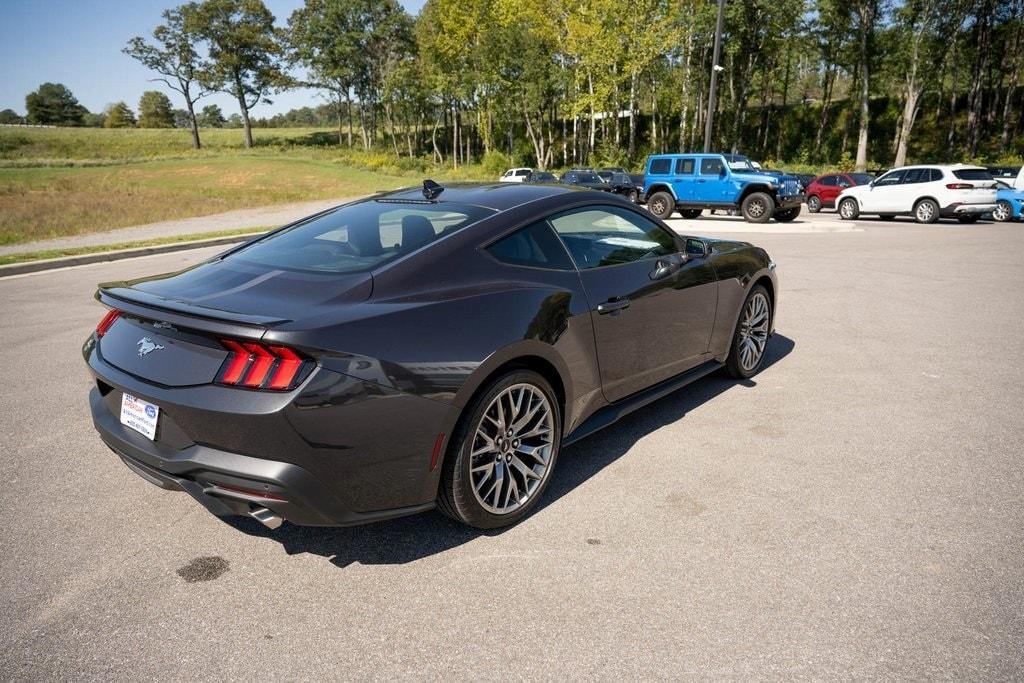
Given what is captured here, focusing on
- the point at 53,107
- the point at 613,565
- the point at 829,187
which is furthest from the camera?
the point at 53,107

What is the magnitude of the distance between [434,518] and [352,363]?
44.4 inches

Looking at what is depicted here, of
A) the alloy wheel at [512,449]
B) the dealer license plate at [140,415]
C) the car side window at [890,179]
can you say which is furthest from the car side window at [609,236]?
the car side window at [890,179]

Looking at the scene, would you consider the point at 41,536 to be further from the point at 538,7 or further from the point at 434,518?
the point at 538,7

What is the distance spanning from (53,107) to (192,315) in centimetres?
Answer: 16339

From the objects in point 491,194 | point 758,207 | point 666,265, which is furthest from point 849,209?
point 491,194

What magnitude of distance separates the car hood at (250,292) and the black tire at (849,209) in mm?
21452

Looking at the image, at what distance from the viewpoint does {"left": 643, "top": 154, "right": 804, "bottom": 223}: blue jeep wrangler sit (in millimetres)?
17938

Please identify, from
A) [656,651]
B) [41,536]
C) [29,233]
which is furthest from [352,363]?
[29,233]

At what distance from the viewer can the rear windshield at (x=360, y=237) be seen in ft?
9.71

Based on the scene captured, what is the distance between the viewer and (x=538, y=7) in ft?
139

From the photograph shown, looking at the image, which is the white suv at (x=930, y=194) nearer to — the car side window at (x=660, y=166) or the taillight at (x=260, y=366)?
the car side window at (x=660, y=166)

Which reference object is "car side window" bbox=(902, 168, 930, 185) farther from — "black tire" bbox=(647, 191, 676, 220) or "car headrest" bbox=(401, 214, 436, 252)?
"car headrest" bbox=(401, 214, 436, 252)

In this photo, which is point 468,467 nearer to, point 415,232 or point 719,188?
point 415,232

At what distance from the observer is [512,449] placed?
2.97 meters
